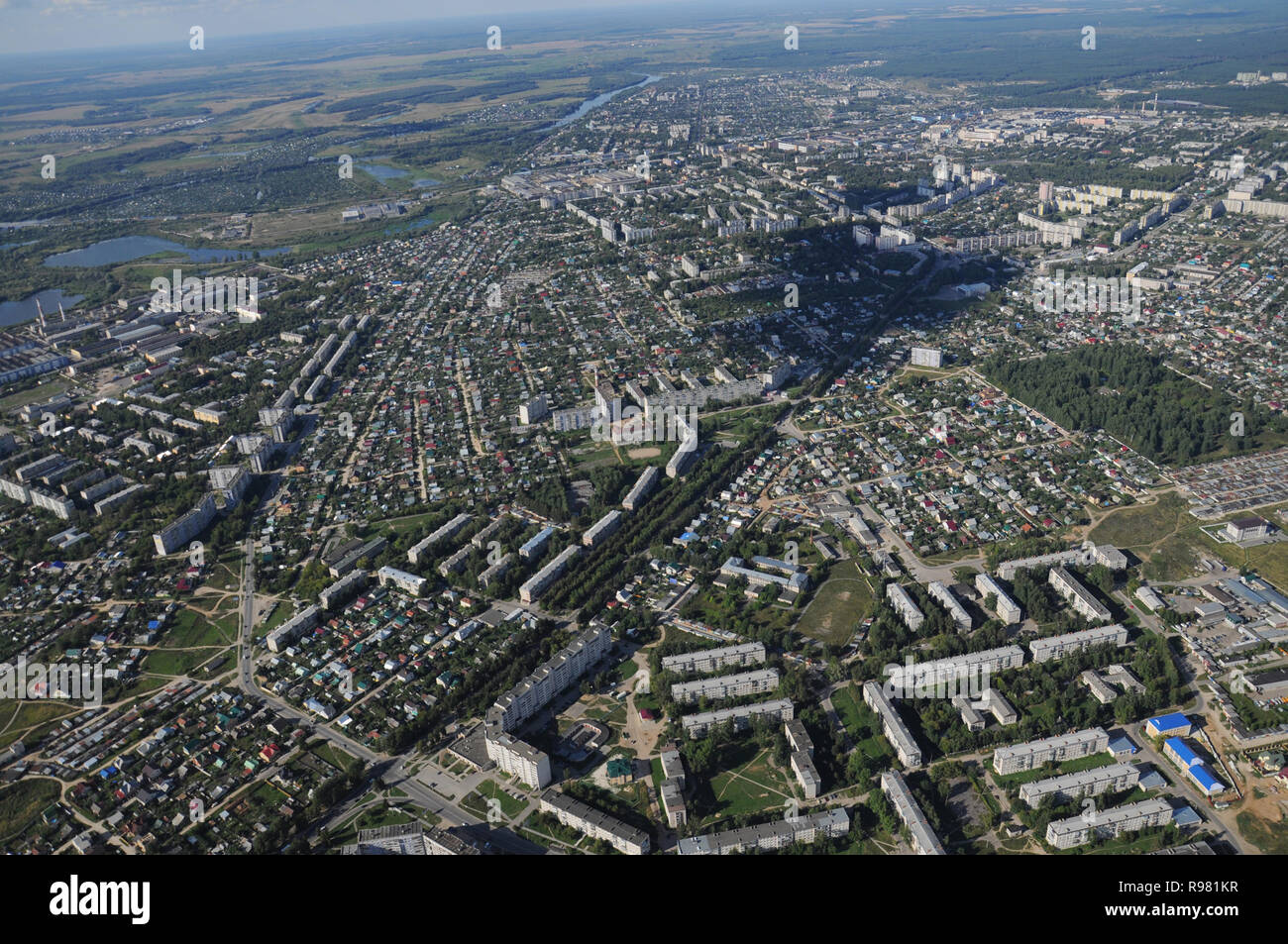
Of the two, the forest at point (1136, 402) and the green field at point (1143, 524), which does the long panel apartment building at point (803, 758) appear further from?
the forest at point (1136, 402)

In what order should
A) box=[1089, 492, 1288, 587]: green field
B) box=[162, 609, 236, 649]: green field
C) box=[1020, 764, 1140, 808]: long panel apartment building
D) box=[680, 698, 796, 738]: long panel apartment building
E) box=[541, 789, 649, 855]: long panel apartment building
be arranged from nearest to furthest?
box=[541, 789, 649, 855]: long panel apartment building, box=[1020, 764, 1140, 808]: long panel apartment building, box=[680, 698, 796, 738]: long panel apartment building, box=[162, 609, 236, 649]: green field, box=[1089, 492, 1288, 587]: green field

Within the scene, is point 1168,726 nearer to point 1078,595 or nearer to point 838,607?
point 1078,595

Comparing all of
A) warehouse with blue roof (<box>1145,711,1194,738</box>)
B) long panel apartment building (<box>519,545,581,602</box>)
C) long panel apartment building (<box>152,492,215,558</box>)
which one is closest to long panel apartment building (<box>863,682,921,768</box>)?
warehouse with blue roof (<box>1145,711,1194,738</box>)

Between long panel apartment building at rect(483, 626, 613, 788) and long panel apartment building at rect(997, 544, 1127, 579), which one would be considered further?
long panel apartment building at rect(997, 544, 1127, 579)

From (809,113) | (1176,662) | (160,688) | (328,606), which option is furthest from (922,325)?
(809,113)

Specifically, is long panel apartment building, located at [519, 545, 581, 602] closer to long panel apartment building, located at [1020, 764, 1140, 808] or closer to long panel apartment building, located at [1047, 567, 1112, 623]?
long panel apartment building, located at [1020, 764, 1140, 808]

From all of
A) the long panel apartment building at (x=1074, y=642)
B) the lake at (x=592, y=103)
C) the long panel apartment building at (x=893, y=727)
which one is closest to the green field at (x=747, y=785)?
the long panel apartment building at (x=893, y=727)
